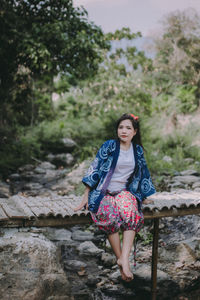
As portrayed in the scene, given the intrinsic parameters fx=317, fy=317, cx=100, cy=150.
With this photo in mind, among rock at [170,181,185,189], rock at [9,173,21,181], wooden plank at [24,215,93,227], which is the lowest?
rock at [9,173,21,181]

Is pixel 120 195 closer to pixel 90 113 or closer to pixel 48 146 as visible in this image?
pixel 48 146

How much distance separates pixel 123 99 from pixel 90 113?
3.23m

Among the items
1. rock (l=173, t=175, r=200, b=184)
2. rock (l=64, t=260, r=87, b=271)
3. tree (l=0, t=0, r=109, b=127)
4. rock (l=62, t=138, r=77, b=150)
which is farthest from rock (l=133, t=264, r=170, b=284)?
rock (l=62, t=138, r=77, b=150)

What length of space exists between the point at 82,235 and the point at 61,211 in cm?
219

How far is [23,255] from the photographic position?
2.73m

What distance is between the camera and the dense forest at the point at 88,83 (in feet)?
21.1

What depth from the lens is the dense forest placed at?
21.1 ft

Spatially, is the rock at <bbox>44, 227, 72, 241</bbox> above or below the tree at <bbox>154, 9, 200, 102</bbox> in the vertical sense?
below

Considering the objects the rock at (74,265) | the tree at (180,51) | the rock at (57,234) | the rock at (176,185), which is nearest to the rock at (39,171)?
the rock at (57,234)

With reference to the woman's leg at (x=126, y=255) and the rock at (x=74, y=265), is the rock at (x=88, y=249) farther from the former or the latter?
the woman's leg at (x=126, y=255)

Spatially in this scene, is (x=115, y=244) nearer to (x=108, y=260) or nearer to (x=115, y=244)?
(x=115, y=244)

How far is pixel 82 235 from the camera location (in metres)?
4.98

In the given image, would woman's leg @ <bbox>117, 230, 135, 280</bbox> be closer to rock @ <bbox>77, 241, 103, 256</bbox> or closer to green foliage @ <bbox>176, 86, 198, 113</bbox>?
rock @ <bbox>77, 241, 103, 256</bbox>

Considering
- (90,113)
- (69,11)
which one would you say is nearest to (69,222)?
(69,11)
